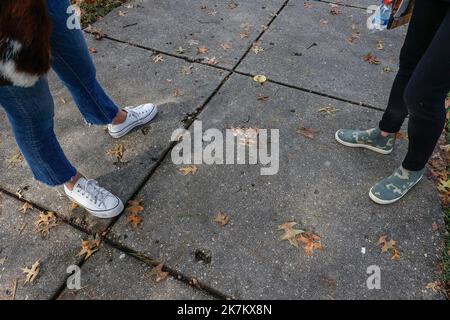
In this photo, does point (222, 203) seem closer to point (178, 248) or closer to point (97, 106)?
point (178, 248)

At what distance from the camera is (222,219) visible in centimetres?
225

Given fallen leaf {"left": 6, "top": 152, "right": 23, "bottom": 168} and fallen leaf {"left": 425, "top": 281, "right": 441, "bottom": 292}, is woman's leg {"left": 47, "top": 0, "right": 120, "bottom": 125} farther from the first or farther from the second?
fallen leaf {"left": 425, "top": 281, "right": 441, "bottom": 292}

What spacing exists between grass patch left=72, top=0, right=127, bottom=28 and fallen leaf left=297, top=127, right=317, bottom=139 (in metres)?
2.93

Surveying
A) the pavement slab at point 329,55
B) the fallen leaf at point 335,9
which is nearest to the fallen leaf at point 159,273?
the pavement slab at point 329,55

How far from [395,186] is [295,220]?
27.9 inches

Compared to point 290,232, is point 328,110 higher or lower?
higher

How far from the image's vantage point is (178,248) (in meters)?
2.12

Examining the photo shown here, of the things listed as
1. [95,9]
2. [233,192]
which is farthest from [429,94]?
[95,9]

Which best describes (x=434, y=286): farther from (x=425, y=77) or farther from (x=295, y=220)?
(x=425, y=77)

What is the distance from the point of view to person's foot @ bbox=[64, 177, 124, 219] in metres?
2.21

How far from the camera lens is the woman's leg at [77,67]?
72.3 inches

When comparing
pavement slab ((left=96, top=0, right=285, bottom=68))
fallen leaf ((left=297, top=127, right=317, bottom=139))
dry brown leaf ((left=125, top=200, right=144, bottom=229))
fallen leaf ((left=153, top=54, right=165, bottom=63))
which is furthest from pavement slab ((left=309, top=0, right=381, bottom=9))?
dry brown leaf ((left=125, top=200, right=144, bottom=229))
